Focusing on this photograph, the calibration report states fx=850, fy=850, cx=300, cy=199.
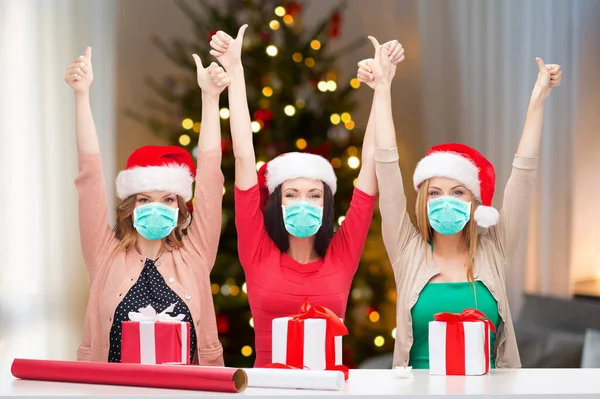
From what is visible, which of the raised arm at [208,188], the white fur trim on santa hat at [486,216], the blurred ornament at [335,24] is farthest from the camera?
the blurred ornament at [335,24]

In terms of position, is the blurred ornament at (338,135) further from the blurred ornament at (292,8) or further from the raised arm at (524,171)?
the raised arm at (524,171)

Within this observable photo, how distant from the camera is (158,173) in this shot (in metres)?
2.80

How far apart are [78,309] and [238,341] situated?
3.58 feet

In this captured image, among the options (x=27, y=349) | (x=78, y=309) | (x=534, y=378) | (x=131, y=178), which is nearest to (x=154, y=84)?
(x=78, y=309)

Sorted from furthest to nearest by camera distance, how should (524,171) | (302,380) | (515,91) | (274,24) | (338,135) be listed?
(515,91) < (338,135) < (274,24) < (524,171) < (302,380)

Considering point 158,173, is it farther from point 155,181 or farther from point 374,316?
point 374,316

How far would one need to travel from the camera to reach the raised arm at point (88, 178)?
8.93ft

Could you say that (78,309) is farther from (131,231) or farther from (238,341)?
(131,231)

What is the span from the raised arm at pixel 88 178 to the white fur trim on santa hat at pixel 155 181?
113mm

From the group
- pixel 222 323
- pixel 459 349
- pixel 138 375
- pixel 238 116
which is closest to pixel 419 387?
pixel 459 349

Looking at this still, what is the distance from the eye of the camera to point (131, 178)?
2840 mm

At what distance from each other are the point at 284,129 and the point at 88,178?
2.02 metres

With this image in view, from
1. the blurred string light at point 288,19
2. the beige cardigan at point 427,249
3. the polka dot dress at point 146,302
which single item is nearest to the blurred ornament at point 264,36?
the blurred string light at point 288,19

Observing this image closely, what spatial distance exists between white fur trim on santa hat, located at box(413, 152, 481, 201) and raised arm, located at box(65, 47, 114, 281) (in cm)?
105
